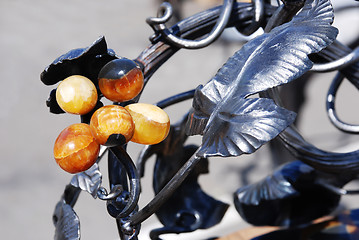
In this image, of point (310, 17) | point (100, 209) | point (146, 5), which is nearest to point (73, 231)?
point (310, 17)

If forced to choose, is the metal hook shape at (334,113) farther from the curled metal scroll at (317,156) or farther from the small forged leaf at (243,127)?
the small forged leaf at (243,127)

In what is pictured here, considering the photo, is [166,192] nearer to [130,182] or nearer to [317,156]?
[130,182]

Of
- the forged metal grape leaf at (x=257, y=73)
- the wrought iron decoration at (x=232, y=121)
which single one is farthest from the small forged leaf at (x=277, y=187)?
the forged metal grape leaf at (x=257, y=73)

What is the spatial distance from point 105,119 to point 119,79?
0.03 metres

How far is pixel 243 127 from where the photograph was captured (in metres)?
0.32

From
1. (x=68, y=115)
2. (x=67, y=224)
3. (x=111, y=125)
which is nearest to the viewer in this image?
(x=111, y=125)

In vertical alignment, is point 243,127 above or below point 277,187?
above

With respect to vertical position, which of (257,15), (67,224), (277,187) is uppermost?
(257,15)

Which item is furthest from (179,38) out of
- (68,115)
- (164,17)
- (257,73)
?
(68,115)

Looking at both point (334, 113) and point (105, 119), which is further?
point (334, 113)

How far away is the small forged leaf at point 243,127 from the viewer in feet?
1.02

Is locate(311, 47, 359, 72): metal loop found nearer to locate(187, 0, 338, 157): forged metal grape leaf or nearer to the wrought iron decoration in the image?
the wrought iron decoration

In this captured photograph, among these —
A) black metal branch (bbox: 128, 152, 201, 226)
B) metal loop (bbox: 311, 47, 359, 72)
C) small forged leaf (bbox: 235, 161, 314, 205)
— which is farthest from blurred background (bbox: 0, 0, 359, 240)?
black metal branch (bbox: 128, 152, 201, 226)

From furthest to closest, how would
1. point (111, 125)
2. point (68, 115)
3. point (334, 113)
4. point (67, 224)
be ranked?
point (68, 115) < point (334, 113) < point (67, 224) < point (111, 125)
